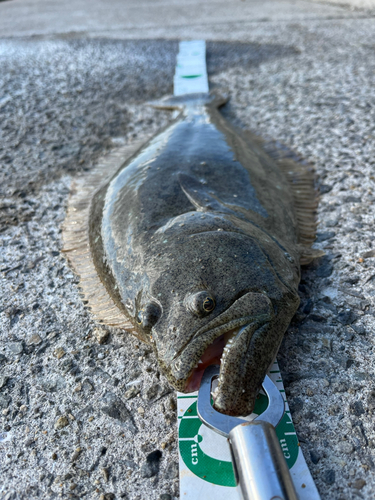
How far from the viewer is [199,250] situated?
1.90 metres

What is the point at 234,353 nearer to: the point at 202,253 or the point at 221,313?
the point at 221,313

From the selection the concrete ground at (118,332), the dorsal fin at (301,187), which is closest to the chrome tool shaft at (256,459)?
the concrete ground at (118,332)

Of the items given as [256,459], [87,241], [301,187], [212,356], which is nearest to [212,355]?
[212,356]

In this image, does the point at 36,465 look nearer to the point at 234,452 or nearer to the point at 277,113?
the point at 234,452

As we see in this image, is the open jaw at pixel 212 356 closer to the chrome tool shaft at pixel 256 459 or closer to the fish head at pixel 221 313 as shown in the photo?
the fish head at pixel 221 313

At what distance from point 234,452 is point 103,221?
157cm

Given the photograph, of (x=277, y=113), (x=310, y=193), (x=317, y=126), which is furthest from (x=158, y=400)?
(x=277, y=113)

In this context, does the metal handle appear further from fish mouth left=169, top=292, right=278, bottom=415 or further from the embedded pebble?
the embedded pebble

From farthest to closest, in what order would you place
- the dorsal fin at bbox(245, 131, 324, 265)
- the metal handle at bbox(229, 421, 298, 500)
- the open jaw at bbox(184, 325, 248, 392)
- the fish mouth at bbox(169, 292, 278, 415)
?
the dorsal fin at bbox(245, 131, 324, 265) < the open jaw at bbox(184, 325, 248, 392) < the fish mouth at bbox(169, 292, 278, 415) < the metal handle at bbox(229, 421, 298, 500)

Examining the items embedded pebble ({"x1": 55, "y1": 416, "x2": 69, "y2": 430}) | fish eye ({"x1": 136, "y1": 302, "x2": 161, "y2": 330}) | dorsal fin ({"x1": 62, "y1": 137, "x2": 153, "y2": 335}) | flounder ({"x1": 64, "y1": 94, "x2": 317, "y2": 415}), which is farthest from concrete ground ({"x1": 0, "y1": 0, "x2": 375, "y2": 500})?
fish eye ({"x1": 136, "y1": 302, "x2": 161, "y2": 330})

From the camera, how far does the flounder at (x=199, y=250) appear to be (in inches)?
62.9

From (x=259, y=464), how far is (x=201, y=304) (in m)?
0.62

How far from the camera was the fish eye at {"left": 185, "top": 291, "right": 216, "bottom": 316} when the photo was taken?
162 cm

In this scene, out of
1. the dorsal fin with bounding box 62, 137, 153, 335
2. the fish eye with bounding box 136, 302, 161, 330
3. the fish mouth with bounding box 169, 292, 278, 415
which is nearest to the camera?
the fish mouth with bounding box 169, 292, 278, 415
